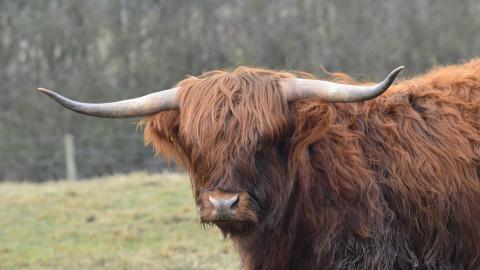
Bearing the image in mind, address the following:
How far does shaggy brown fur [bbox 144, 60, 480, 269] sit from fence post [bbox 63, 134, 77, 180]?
511 inches

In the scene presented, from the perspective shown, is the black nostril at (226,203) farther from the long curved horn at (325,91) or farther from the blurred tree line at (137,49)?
the blurred tree line at (137,49)

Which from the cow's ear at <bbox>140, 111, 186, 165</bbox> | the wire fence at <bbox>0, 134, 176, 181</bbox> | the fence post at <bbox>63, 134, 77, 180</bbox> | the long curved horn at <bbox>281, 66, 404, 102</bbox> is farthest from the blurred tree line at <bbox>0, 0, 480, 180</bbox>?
the long curved horn at <bbox>281, 66, 404, 102</bbox>

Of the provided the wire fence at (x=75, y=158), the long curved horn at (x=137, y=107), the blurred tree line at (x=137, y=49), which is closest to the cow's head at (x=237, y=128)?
the long curved horn at (x=137, y=107)

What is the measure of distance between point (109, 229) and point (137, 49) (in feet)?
34.9

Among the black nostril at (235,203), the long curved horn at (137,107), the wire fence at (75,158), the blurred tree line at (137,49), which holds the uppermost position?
the blurred tree line at (137,49)

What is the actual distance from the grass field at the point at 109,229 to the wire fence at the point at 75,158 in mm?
5301

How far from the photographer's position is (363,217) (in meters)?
4.60

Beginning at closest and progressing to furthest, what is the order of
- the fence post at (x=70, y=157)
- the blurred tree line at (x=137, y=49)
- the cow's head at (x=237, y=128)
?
1. the cow's head at (x=237, y=128)
2. the fence post at (x=70, y=157)
3. the blurred tree line at (x=137, y=49)

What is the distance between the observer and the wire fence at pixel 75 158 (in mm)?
18750

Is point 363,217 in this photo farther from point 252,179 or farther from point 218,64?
point 218,64

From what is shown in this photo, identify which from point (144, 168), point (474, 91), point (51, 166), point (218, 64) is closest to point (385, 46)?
point (218, 64)

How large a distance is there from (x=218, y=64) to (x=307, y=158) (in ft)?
50.7

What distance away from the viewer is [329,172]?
182 inches

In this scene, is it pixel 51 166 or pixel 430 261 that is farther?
pixel 51 166
